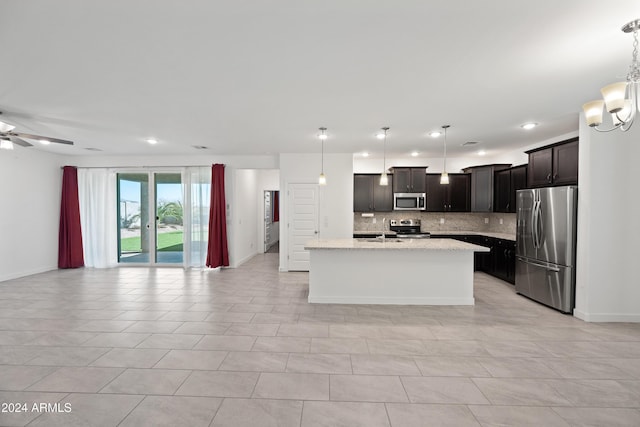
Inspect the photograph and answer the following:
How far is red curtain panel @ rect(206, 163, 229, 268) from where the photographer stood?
6785mm

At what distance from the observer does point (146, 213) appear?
723 centimetres

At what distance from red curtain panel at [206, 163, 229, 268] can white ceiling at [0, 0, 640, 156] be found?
7.60ft

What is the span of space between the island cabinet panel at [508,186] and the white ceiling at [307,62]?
1.26m

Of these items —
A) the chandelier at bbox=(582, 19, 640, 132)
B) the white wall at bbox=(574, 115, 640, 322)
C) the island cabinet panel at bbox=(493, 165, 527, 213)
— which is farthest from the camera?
the island cabinet panel at bbox=(493, 165, 527, 213)

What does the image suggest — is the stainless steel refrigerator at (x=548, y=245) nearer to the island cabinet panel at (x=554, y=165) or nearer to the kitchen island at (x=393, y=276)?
the island cabinet panel at (x=554, y=165)

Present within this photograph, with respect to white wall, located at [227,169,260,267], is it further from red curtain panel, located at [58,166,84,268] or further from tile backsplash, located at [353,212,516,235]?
red curtain panel, located at [58,166,84,268]

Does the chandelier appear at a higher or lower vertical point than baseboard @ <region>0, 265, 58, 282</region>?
higher

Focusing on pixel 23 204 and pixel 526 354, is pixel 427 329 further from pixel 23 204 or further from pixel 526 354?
pixel 23 204

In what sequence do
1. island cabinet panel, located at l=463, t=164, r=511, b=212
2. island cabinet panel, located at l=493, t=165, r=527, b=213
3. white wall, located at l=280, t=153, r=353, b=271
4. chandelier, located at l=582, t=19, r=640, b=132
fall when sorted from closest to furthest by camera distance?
chandelier, located at l=582, t=19, r=640, b=132 → island cabinet panel, located at l=493, t=165, r=527, b=213 → island cabinet panel, located at l=463, t=164, r=511, b=212 → white wall, located at l=280, t=153, r=353, b=271

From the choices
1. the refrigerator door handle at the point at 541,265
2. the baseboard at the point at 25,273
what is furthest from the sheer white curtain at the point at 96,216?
the refrigerator door handle at the point at 541,265

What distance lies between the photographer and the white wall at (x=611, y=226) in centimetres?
367

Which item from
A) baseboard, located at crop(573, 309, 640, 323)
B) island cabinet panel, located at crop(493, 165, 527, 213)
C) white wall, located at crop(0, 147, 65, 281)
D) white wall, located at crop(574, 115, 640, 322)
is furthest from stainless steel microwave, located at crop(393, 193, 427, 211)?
white wall, located at crop(0, 147, 65, 281)

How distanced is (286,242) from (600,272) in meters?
5.20

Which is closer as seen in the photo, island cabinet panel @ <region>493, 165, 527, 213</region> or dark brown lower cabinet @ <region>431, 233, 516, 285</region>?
dark brown lower cabinet @ <region>431, 233, 516, 285</region>
